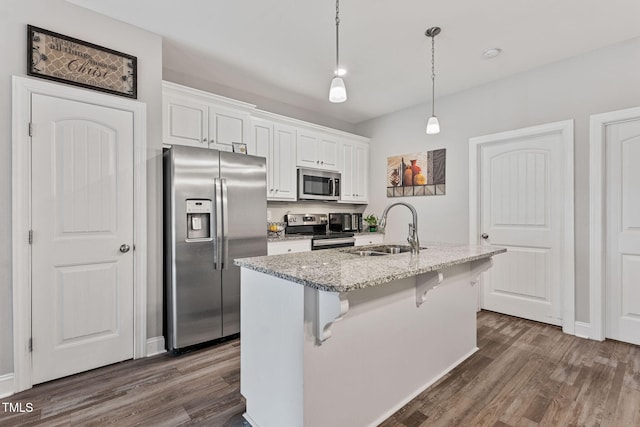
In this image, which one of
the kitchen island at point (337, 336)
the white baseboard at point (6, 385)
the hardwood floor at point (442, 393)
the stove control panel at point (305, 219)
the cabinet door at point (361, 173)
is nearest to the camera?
the kitchen island at point (337, 336)

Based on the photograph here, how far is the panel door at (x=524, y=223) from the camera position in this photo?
3234 millimetres

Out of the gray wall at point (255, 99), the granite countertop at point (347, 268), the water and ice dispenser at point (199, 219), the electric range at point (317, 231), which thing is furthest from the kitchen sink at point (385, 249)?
the gray wall at point (255, 99)

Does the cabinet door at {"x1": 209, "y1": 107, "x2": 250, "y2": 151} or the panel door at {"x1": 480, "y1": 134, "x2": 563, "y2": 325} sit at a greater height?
the cabinet door at {"x1": 209, "y1": 107, "x2": 250, "y2": 151}

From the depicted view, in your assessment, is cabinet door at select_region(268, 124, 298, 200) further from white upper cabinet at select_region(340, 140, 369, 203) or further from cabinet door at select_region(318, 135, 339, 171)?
white upper cabinet at select_region(340, 140, 369, 203)

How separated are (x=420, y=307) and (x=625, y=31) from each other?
298cm

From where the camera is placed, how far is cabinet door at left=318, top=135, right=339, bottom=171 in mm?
4402

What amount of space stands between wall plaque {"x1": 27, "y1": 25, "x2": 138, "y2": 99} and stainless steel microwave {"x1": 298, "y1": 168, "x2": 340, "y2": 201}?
215 cm

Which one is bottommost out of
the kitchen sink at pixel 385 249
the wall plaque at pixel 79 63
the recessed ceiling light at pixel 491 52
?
the kitchen sink at pixel 385 249

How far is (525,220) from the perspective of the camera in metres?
3.43

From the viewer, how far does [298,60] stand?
3119 mm

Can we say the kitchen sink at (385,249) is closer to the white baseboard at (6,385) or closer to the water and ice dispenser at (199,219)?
the water and ice dispenser at (199,219)

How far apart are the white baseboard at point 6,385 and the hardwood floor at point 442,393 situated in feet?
0.16

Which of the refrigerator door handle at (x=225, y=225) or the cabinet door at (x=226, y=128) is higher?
the cabinet door at (x=226, y=128)

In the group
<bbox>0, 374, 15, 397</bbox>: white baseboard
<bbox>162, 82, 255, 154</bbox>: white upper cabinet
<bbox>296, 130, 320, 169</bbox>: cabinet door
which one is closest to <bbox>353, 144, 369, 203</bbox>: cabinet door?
<bbox>296, 130, 320, 169</bbox>: cabinet door
